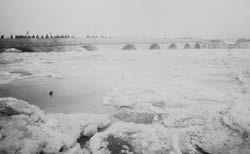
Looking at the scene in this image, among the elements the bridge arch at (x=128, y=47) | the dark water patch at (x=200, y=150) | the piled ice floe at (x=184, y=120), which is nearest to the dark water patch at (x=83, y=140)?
the piled ice floe at (x=184, y=120)

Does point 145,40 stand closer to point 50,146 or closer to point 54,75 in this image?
point 54,75

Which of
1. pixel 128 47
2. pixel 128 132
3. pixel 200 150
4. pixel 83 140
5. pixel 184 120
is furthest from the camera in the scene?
pixel 128 47

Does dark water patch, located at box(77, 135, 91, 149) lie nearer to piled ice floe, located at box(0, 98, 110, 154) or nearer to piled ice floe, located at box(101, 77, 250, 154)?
piled ice floe, located at box(0, 98, 110, 154)

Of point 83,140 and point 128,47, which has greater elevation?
point 128,47

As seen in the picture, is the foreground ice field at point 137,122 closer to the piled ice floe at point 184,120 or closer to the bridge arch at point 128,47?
the piled ice floe at point 184,120

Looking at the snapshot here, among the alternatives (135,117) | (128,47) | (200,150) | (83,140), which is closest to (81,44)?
(128,47)

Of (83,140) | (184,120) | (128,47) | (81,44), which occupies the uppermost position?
(81,44)

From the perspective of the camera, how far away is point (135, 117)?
406 centimetres

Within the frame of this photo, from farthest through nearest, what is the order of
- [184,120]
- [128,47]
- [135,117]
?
[128,47] → [135,117] → [184,120]

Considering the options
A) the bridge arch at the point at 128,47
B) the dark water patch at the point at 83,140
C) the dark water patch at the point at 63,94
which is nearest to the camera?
the dark water patch at the point at 83,140

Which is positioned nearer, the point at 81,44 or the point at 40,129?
the point at 40,129

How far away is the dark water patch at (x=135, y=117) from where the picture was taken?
3.86m

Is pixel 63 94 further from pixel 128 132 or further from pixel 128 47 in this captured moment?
pixel 128 47

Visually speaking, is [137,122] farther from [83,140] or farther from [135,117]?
[83,140]
